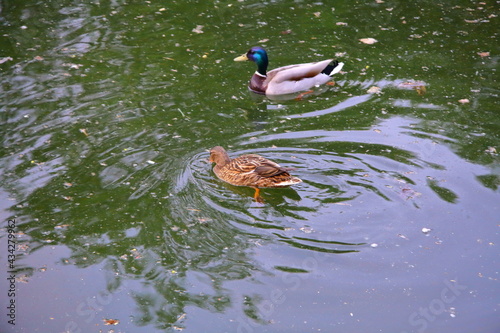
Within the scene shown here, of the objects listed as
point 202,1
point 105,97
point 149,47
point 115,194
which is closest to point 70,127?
point 105,97

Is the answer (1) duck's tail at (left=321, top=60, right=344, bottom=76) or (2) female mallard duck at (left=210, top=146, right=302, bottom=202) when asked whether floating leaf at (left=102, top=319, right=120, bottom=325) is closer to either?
(2) female mallard duck at (left=210, top=146, right=302, bottom=202)

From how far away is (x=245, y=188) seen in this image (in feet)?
21.4

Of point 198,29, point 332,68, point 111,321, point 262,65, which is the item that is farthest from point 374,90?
point 111,321

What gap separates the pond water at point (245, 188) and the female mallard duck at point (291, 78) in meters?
0.19

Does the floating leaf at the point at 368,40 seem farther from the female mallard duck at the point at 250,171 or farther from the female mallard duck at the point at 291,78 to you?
the female mallard duck at the point at 250,171

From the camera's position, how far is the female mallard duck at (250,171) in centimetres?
618

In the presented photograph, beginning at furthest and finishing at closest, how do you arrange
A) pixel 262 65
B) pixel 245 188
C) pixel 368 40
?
1. pixel 368 40
2. pixel 262 65
3. pixel 245 188

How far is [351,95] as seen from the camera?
27.6 ft

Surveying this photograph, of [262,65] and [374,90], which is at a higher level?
[262,65]

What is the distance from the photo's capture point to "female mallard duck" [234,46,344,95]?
8.69m

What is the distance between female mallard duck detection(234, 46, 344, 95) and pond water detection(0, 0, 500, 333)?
7.5 inches

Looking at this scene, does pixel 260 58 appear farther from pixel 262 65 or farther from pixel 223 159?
pixel 223 159

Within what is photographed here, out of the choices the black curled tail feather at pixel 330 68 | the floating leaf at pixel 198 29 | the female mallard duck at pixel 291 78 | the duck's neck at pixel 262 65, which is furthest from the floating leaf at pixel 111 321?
the floating leaf at pixel 198 29

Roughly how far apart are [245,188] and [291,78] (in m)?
2.78
